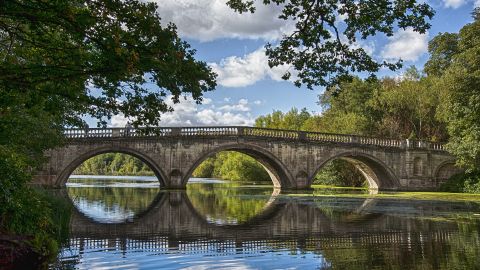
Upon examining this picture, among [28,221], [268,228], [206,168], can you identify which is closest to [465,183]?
[268,228]

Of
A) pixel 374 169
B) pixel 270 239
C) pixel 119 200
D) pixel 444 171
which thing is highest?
pixel 374 169

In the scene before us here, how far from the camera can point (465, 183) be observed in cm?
4019

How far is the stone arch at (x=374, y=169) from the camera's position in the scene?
140 ft

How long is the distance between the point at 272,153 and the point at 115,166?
105237mm

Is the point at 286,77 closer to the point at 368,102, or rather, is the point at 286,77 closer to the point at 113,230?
the point at 113,230

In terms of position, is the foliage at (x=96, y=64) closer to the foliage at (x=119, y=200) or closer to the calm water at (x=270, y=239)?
the calm water at (x=270, y=239)

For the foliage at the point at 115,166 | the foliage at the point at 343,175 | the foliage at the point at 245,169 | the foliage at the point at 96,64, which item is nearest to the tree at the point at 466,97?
the foliage at the point at 343,175

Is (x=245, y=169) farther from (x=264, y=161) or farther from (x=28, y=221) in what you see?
(x=28, y=221)

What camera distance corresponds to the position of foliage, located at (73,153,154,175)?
12788cm

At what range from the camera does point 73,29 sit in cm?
749

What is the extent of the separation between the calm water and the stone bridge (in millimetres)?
14621

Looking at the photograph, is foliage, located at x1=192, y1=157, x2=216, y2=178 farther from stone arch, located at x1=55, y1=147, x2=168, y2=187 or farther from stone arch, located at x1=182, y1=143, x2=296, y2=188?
stone arch, located at x1=55, y1=147, x2=168, y2=187

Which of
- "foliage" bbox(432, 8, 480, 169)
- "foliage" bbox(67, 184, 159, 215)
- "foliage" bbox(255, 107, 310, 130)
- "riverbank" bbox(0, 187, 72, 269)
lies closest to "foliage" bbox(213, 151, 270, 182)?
"foliage" bbox(255, 107, 310, 130)

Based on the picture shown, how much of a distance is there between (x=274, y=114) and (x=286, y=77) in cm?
6133
